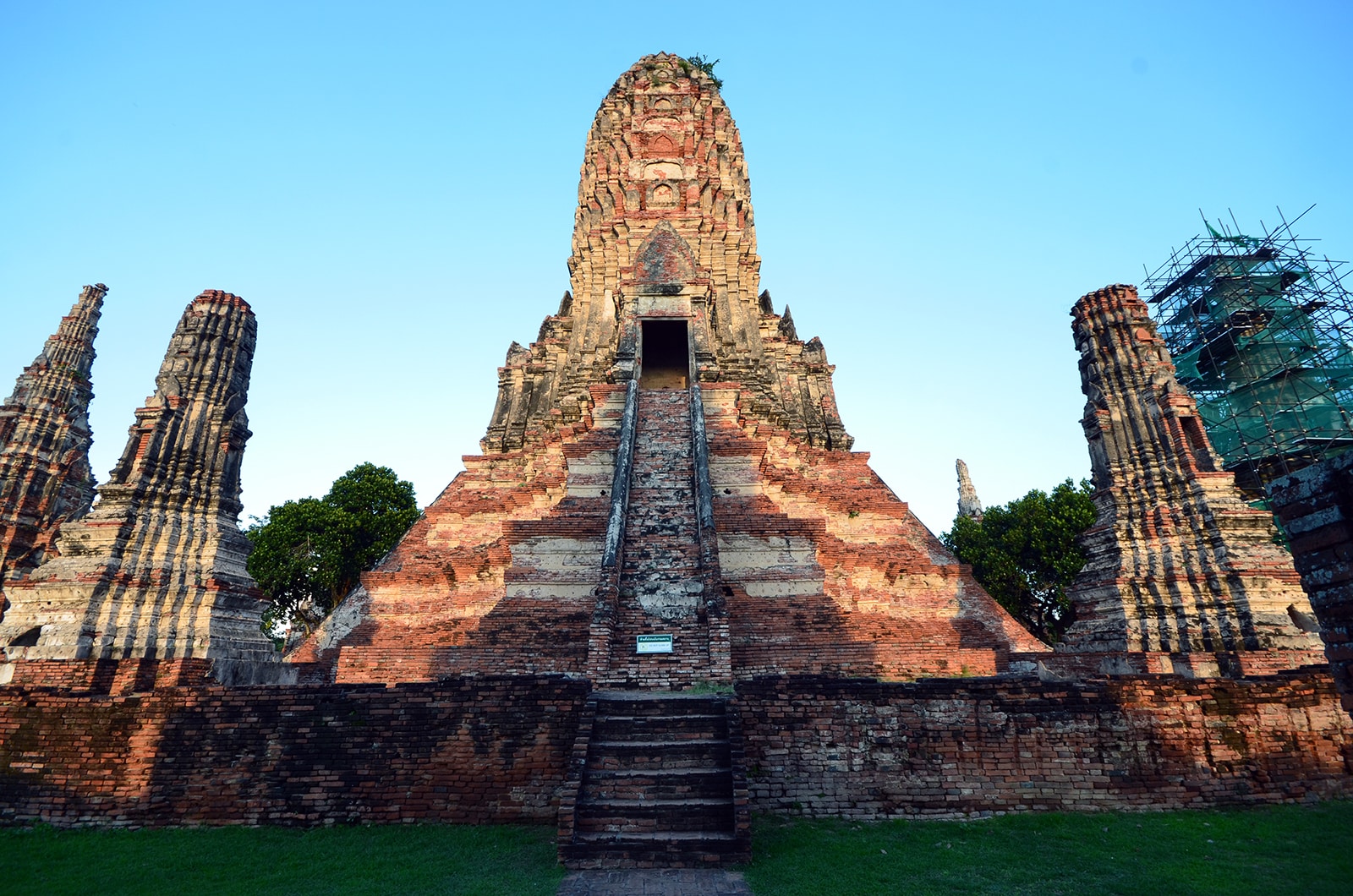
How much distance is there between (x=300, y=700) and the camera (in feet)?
25.0

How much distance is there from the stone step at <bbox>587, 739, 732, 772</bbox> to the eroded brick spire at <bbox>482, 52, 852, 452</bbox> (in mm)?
12571

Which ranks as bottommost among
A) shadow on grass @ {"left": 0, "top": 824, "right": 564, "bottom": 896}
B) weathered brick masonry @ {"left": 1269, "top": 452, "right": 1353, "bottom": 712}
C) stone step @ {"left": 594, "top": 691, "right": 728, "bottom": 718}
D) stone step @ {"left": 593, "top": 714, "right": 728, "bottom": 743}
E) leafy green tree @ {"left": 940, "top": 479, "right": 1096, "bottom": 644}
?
shadow on grass @ {"left": 0, "top": 824, "right": 564, "bottom": 896}

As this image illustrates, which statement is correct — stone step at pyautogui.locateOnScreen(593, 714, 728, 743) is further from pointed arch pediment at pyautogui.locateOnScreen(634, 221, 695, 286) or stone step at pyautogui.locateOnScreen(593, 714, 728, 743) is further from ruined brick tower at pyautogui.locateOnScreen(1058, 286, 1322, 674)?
pointed arch pediment at pyautogui.locateOnScreen(634, 221, 695, 286)

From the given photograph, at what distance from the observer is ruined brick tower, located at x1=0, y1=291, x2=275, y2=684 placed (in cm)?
1003

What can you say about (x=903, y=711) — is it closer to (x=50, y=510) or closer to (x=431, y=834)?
(x=431, y=834)

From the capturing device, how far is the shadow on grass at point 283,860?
227 inches

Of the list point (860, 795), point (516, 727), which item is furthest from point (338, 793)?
point (860, 795)

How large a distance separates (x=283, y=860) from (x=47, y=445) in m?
21.8

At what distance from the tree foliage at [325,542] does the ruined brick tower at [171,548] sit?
58.9 feet

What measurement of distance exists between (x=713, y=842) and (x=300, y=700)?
186 inches

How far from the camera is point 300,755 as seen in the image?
7375 millimetres

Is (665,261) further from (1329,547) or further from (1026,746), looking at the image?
(1329,547)

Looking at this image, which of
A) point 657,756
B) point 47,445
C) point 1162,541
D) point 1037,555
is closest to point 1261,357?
point 1037,555

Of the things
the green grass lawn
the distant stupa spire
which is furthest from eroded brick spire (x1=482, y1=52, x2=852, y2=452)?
the distant stupa spire
